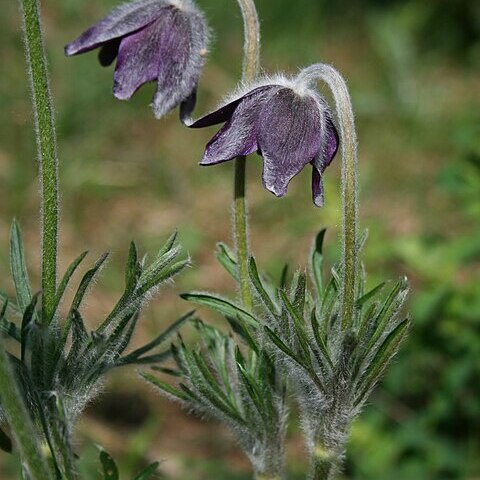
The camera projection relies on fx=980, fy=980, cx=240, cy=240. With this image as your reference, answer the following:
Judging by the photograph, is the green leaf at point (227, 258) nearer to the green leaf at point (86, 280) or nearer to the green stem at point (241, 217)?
the green stem at point (241, 217)

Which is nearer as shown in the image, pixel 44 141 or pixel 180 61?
pixel 44 141

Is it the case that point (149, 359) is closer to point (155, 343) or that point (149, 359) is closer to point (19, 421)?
point (155, 343)

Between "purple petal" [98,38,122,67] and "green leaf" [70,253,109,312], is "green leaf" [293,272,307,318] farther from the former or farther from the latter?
"purple petal" [98,38,122,67]

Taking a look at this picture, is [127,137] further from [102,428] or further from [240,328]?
[240,328]

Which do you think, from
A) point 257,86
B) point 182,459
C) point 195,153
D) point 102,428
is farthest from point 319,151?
point 195,153

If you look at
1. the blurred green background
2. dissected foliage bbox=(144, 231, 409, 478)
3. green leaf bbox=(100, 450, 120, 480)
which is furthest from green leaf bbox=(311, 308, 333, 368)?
the blurred green background

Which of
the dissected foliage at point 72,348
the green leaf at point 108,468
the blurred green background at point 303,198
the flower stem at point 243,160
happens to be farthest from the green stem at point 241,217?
the blurred green background at point 303,198

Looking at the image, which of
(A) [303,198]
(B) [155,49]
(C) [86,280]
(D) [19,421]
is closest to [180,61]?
(B) [155,49]
